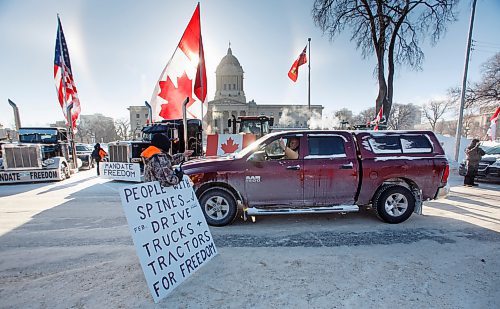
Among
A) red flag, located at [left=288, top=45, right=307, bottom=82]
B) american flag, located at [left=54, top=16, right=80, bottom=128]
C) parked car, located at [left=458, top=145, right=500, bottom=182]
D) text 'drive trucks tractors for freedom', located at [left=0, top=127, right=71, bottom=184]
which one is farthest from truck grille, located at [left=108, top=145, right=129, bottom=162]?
red flag, located at [left=288, top=45, right=307, bottom=82]

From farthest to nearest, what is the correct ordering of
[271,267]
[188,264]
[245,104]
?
1. [245,104]
2. [271,267]
3. [188,264]

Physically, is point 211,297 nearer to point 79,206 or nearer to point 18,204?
point 79,206

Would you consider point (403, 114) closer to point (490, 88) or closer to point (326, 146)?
point (490, 88)

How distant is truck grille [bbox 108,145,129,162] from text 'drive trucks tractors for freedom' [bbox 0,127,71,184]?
94.9 inches

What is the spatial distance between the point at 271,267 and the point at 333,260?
88cm

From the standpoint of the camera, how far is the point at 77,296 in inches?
102

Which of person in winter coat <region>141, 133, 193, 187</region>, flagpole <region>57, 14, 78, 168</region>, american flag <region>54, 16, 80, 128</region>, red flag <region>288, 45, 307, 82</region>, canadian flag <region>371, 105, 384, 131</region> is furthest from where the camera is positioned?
red flag <region>288, 45, 307, 82</region>

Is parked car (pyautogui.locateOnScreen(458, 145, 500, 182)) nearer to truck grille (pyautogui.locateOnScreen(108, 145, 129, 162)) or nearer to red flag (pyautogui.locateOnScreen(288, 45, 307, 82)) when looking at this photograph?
red flag (pyautogui.locateOnScreen(288, 45, 307, 82))

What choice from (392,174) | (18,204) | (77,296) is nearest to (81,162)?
(18,204)

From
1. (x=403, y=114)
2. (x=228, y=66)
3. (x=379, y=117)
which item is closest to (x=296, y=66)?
(x=379, y=117)

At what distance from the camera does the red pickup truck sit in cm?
457

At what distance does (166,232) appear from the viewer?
9.18 feet

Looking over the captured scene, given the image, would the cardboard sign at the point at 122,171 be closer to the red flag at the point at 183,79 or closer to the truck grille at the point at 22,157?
the truck grille at the point at 22,157

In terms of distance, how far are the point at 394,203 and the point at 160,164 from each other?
448 centimetres
